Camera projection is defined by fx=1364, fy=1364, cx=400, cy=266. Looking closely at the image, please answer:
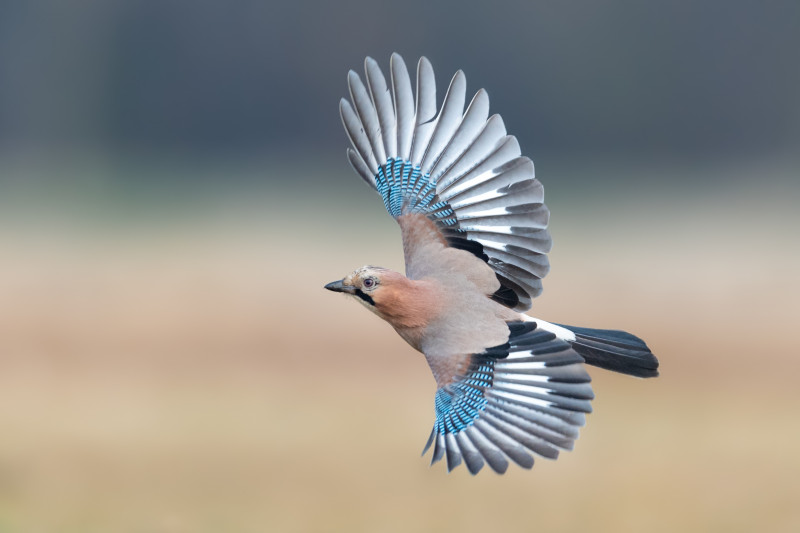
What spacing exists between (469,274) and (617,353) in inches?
26.4

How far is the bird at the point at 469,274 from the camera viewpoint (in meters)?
4.93

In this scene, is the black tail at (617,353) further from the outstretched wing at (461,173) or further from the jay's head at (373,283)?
the jay's head at (373,283)

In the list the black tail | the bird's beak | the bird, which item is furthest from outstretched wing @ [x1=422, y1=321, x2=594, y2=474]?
the bird's beak

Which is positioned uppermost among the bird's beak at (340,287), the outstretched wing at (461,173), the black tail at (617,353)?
the outstretched wing at (461,173)

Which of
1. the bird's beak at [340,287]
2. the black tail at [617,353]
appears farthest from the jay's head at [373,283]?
the black tail at [617,353]

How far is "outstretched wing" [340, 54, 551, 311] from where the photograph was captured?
18.3ft

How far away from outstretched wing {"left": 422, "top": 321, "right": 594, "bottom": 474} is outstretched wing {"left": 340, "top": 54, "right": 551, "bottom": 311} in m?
0.45

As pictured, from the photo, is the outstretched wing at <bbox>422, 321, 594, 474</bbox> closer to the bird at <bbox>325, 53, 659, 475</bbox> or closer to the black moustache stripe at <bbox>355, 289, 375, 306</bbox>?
the bird at <bbox>325, 53, 659, 475</bbox>

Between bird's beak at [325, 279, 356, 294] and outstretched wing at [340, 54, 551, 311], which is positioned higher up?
outstretched wing at [340, 54, 551, 311]

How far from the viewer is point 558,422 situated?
4.83 meters

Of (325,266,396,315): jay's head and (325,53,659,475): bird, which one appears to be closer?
(325,53,659,475): bird

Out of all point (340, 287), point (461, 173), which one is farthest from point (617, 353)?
point (340, 287)

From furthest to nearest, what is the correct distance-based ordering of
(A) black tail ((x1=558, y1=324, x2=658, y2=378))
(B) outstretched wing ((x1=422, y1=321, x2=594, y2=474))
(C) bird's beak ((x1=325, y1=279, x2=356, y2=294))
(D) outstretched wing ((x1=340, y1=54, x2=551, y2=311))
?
(D) outstretched wing ((x1=340, y1=54, x2=551, y2=311)), (A) black tail ((x1=558, y1=324, x2=658, y2=378)), (C) bird's beak ((x1=325, y1=279, x2=356, y2=294)), (B) outstretched wing ((x1=422, y1=321, x2=594, y2=474))

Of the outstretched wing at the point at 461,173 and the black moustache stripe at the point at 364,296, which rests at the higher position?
the outstretched wing at the point at 461,173
